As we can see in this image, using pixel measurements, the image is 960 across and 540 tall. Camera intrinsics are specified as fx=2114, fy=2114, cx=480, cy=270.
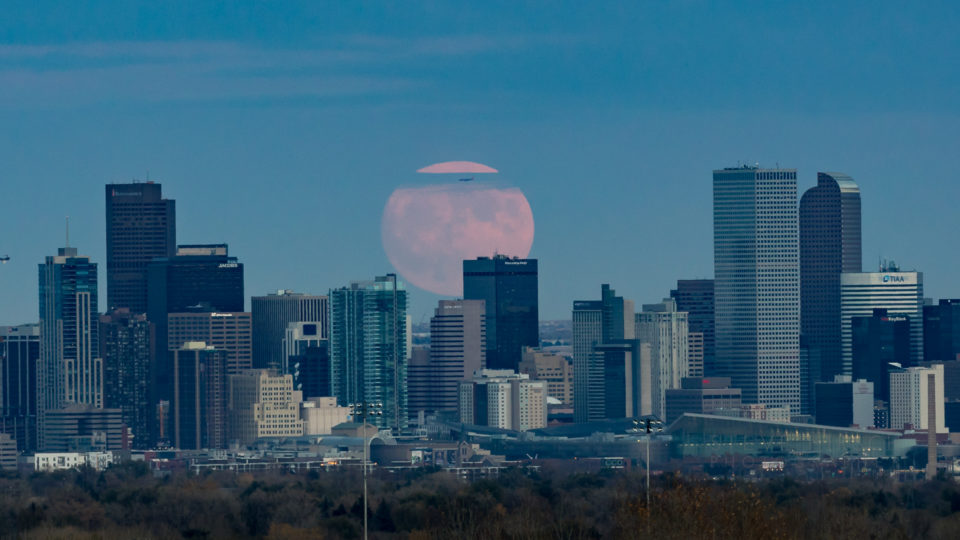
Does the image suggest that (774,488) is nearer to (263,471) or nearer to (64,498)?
(64,498)

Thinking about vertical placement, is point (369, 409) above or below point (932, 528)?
above

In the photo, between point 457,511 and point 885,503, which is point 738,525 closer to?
point 457,511

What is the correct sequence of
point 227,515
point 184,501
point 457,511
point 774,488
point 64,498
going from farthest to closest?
point 774,488
point 64,498
point 184,501
point 227,515
point 457,511

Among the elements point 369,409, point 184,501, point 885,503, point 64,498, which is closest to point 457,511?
point 369,409

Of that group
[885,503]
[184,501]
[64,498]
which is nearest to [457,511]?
[184,501]

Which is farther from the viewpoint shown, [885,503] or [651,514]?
[885,503]

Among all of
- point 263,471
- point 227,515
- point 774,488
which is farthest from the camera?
point 263,471

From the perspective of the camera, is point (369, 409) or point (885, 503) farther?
point (885, 503)
